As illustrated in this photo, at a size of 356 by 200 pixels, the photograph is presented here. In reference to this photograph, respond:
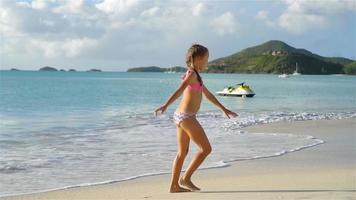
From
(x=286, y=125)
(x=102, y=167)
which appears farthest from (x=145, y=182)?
(x=286, y=125)

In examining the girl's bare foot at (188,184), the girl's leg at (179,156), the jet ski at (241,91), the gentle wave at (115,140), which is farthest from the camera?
the jet ski at (241,91)

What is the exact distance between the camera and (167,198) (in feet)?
Result: 22.9

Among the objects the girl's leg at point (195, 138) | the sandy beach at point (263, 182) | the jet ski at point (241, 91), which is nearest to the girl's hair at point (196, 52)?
the girl's leg at point (195, 138)

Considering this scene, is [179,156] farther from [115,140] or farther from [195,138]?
[115,140]

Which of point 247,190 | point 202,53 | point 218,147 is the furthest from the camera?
point 218,147

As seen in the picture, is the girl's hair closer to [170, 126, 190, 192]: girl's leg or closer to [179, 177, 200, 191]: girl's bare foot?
[170, 126, 190, 192]: girl's leg

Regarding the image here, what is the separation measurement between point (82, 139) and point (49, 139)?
35.0 inches

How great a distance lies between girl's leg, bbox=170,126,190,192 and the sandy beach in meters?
0.18

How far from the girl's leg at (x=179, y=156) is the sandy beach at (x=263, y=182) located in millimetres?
180

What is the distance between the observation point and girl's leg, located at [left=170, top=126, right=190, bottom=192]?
7.11 m

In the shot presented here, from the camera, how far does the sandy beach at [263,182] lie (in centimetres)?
712

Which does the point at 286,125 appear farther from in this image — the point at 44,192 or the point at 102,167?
the point at 44,192

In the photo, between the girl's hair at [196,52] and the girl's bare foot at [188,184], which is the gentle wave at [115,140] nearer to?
the girl's bare foot at [188,184]

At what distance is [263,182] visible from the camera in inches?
317
